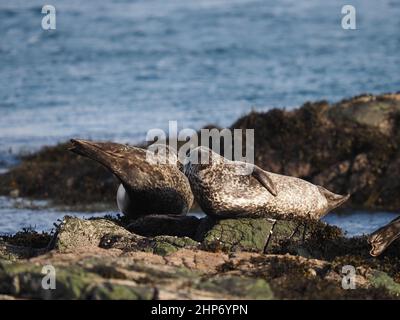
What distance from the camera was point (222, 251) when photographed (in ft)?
32.8

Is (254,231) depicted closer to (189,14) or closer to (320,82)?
(320,82)

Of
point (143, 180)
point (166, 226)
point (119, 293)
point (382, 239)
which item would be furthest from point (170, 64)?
point (119, 293)

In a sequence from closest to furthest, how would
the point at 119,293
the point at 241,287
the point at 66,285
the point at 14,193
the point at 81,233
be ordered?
1. the point at 119,293
2. the point at 66,285
3. the point at 241,287
4. the point at 81,233
5. the point at 14,193

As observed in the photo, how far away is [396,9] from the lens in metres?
40.5

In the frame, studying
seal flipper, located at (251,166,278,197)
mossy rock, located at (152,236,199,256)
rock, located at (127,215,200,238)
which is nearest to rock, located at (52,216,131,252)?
rock, located at (127,215,200,238)

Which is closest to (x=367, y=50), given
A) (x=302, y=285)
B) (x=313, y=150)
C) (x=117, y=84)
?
(x=117, y=84)

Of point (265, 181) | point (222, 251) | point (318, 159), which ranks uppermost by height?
point (265, 181)

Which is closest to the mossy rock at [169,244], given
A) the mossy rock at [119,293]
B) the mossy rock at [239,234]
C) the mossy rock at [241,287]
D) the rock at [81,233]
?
the mossy rock at [239,234]

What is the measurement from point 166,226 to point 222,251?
1.28 meters

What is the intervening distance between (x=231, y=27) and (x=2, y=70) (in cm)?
985

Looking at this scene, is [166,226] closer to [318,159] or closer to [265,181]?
[265,181]

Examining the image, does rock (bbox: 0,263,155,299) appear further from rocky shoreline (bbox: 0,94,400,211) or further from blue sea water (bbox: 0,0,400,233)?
rocky shoreline (bbox: 0,94,400,211)

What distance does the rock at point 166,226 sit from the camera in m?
11.1

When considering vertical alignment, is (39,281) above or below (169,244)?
above
